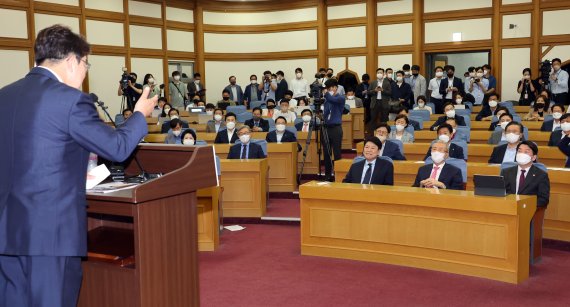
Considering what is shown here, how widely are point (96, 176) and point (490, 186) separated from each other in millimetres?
3248

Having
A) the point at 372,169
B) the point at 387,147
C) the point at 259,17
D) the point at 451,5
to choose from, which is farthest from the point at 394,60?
the point at 372,169

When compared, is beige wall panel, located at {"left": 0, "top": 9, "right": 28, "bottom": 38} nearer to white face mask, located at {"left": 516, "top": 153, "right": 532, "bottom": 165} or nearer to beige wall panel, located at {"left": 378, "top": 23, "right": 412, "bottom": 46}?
beige wall panel, located at {"left": 378, "top": 23, "right": 412, "bottom": 46}

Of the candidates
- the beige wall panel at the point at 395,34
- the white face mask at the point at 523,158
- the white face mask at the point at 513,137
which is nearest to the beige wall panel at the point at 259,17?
the beige wall panel at the point at 395,34

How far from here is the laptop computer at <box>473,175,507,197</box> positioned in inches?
178

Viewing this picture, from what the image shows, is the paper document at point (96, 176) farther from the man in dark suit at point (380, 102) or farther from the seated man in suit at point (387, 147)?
the man in dark suit at point (380, 102)

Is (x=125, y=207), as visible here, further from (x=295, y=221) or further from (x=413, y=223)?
(x=295, y=221)

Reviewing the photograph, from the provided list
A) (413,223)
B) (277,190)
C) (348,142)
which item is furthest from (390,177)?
(348,142)

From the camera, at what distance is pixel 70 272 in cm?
202

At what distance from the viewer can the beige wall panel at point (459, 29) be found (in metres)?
14.4

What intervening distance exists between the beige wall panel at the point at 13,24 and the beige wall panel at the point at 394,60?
8.65 metres

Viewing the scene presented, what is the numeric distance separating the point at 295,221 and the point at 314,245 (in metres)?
1.47

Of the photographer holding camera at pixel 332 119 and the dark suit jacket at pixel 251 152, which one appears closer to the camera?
the dark suit jacket at pixel 251 152

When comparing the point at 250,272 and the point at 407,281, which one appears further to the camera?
the point at 250,272

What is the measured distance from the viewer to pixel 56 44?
197 cm
